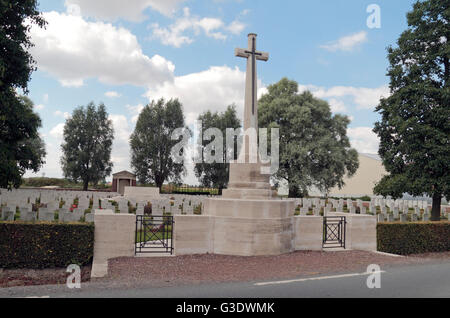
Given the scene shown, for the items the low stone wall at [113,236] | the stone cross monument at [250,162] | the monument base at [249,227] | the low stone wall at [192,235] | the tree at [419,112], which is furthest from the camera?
the tree at [419,112]

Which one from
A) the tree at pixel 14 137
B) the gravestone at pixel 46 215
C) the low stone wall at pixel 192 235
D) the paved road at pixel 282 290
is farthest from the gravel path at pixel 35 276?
the gravestone at pixel 46 215

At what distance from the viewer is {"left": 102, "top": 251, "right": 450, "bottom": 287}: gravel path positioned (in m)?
7.30

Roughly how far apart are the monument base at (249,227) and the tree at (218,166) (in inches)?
1321

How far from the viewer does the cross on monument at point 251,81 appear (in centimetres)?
1136

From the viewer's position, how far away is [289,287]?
668 cm

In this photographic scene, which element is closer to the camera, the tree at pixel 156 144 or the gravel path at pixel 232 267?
the gravel path at pixel 232 267

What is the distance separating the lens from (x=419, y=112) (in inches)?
637

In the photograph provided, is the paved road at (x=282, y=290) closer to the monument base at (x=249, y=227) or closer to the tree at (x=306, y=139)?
the monument base at (x=249, y=227)

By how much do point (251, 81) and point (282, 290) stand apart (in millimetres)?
7276

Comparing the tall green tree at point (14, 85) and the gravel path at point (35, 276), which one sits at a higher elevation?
the tall green tree at point (14, 85)

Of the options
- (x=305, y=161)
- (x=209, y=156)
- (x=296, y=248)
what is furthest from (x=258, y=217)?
(x=209, y=156)

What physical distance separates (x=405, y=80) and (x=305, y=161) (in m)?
16.0

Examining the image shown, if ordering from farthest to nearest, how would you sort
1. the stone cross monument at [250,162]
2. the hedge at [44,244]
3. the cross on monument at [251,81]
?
the cross on monument at [251,81]
the stone cross monument at [250,162]
the hedge at [44,244]

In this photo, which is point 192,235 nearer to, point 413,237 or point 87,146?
point 413,237
